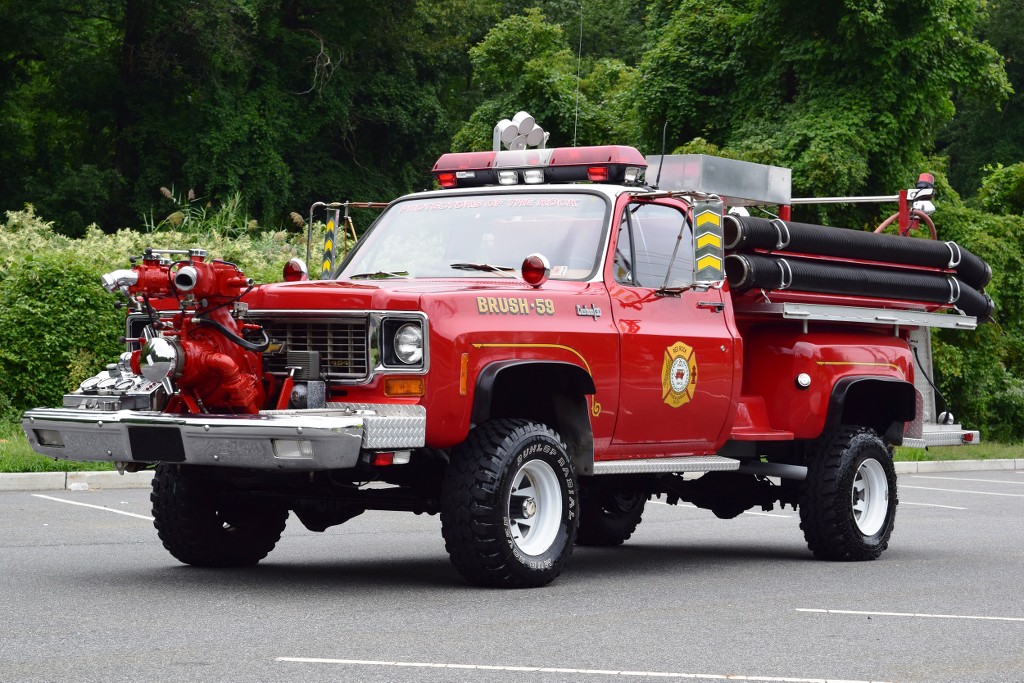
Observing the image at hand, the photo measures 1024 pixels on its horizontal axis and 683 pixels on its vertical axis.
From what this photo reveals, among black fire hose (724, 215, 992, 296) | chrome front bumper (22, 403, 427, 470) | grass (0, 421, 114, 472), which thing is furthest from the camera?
grass (0, 421, 114, 472)

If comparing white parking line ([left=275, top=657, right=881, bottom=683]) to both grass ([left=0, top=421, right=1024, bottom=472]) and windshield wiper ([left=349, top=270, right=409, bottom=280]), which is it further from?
grass ([left=0, top=421, right=1024, bottom=472])

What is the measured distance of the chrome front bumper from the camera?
7.82 m

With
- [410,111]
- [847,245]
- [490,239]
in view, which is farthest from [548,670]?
[410,111]

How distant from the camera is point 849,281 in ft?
36.5

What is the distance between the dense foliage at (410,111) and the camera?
24.2 meters

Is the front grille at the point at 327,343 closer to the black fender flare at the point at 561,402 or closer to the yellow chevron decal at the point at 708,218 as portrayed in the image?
the black fender flare at the point at 561,402

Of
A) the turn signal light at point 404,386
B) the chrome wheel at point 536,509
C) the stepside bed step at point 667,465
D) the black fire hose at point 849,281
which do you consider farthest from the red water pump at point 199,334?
the black fire hose at point 849,281

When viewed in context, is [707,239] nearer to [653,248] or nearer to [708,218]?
[708,218]

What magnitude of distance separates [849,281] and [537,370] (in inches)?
121

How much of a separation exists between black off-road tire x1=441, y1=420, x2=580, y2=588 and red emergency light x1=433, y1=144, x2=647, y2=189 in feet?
6.81

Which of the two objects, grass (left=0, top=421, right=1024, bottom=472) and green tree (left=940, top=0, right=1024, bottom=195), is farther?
green tree (left=940, top=0, right=1024, bottom=195)

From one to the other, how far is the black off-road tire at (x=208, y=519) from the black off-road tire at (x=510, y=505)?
1.59m

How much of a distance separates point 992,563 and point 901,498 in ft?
19.7

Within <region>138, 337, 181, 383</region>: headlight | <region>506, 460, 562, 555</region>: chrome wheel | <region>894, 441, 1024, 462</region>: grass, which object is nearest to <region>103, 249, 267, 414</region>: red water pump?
<region>138, 337, 181, 383</region>: headlight
